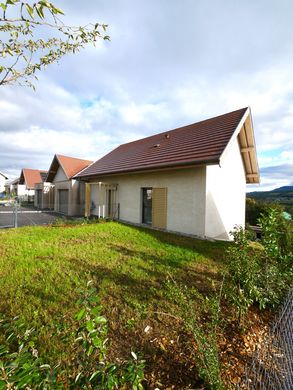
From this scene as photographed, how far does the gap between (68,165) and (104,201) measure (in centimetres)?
752

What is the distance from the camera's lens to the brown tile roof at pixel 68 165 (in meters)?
19.9

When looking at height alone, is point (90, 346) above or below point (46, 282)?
above

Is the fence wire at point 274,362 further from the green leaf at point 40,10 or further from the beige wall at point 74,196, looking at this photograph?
the beige wall at point 74,196

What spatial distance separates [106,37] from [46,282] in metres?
4.67

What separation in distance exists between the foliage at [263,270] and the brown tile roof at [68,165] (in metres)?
17.3

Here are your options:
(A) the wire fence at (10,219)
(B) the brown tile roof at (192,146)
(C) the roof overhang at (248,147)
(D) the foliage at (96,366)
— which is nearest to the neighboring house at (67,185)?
(A) the wire fence at (10,219)

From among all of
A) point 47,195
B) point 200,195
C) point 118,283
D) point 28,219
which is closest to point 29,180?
point 47,195

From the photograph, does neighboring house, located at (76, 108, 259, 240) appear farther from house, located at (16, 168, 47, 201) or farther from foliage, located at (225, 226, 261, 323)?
house, located at (16, 168, 47, 201)

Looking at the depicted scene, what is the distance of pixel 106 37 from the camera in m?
2.67

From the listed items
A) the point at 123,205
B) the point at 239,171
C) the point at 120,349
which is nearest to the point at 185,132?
the point at 239,171

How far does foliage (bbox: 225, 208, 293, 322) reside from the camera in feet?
12.3

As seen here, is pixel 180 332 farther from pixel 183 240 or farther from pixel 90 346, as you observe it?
pixel 183 240

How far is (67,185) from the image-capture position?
19391 millimetres

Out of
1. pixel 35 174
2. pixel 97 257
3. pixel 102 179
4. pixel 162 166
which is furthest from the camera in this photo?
pixel 35 174
